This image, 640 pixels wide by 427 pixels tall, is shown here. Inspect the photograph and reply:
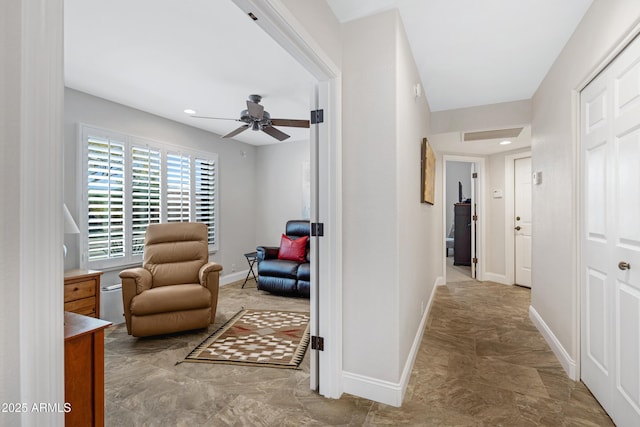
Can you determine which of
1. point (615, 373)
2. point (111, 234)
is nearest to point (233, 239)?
point (111, 234)

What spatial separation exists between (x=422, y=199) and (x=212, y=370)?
7.34 feet

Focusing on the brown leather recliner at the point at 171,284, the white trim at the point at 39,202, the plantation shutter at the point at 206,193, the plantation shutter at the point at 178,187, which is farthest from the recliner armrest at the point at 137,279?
the white trim at the point at 39,202

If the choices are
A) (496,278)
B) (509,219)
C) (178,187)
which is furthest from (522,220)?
(178,187)

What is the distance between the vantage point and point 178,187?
440 cm

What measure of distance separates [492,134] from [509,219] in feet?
5.43

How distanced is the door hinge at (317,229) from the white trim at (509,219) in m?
4.16

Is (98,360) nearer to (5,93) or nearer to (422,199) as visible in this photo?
(5,93)

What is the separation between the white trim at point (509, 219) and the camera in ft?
16.0

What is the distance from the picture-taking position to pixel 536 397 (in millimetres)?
1974

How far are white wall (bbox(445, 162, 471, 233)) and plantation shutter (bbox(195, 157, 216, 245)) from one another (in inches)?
251

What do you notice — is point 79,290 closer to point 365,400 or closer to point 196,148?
point 196,148

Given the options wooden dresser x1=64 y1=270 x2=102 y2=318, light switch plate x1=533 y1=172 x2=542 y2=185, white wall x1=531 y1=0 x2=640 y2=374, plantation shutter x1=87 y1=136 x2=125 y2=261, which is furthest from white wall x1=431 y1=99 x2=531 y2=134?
wooden dresser x1=64 y1=270 x2=102 y2=318

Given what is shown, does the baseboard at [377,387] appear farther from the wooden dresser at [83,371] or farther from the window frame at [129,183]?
the window frame at [129,183]

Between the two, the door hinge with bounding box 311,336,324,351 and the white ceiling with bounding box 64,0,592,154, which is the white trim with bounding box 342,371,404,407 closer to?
the door hinge with bounding box 311,336,324,351
